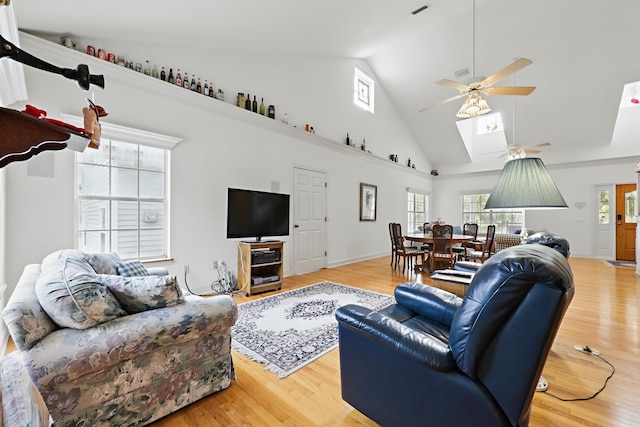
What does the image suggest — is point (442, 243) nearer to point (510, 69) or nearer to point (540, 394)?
point (510, 69)

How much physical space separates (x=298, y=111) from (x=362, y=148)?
6.76ft

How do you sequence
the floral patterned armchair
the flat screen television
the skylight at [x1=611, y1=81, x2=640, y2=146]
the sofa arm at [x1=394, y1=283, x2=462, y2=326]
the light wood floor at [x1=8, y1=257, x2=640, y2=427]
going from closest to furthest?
the floral patterned armchair → the light wood floor at [x1=8, y1=257, x2=640, y2=427] → the sofa arm at [x1=394, y1=283, x2=462, y2=326] → the flat screen television → the skylight at [x1=611, y1=81, x2=640, y2=146]

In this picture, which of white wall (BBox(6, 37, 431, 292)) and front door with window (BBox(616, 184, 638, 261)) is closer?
white wall (BBox(6, 37, 431, 292))

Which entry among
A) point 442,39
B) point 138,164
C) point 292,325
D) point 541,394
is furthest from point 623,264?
point 138,164

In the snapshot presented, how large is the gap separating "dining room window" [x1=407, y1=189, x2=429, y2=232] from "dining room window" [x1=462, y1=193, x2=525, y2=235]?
1208mm

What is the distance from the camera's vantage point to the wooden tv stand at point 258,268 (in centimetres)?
387


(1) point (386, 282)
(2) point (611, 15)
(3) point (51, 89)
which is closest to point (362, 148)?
(1) point (386, 282)

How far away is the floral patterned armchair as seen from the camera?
1.24 m

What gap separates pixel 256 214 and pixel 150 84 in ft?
6.83

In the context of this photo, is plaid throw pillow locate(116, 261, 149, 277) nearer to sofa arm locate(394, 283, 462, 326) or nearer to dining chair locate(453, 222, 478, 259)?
sofa arm locate(394, 283, 462, 326)

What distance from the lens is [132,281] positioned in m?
1.56

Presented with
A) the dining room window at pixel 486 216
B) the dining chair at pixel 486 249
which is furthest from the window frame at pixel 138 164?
the dining room window at pixel 486 216

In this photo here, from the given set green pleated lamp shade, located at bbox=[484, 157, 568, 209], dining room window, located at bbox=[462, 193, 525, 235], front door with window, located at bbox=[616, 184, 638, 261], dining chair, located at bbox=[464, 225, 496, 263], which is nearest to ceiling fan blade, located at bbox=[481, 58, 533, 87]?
green pleated lamp shade, located at bbox=[484, 157, 568, 209]

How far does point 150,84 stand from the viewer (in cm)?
330
